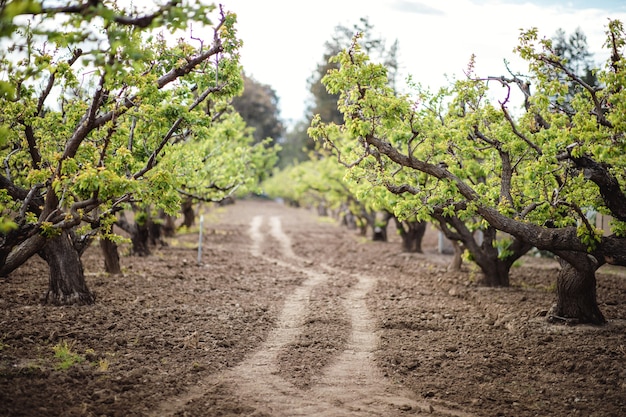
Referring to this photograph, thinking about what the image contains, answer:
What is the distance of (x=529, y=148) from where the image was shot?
10453 mm

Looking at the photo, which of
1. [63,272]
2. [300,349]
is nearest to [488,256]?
[300,349]

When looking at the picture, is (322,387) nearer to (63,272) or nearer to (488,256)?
(63,272)

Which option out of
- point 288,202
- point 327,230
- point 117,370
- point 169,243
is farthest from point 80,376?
point 288,202

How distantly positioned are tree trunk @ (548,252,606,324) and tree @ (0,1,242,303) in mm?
7596

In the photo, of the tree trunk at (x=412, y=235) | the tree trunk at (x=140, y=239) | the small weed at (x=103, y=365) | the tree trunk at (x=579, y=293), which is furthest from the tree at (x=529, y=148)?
the tree trunk at (x=412, y=235)

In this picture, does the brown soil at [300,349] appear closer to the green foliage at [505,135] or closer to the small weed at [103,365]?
the small weed at [103,365]

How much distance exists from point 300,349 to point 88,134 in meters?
5.48

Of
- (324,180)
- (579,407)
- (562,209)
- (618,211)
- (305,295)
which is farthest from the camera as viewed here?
(324,180)

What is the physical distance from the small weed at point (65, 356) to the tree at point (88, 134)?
1.43m

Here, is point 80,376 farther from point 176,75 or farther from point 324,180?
point 324,180

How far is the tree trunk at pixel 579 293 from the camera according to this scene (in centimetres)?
1160

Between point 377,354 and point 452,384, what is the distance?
1.84 meters

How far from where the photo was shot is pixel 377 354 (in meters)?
10.3

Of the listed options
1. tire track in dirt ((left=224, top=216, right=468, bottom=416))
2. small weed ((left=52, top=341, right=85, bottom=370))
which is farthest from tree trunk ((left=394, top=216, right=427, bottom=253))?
small weed ((left=52, top=341, right=85, bottom=370))
